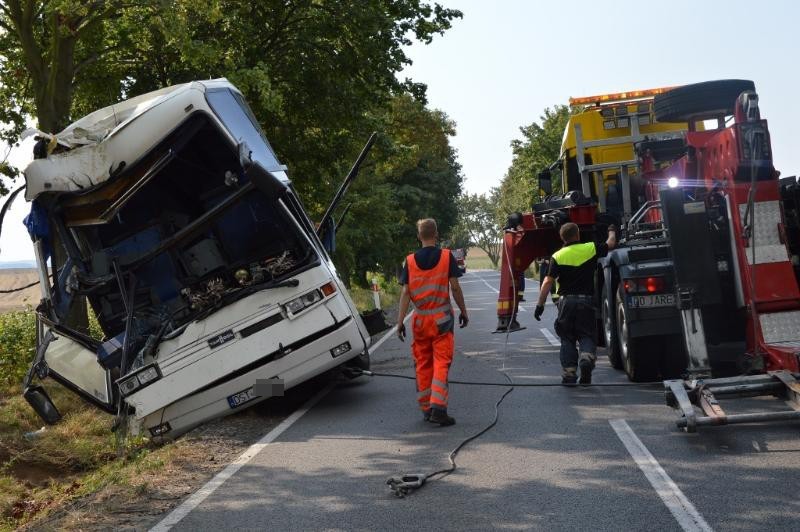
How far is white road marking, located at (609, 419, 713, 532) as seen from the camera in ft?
17.8

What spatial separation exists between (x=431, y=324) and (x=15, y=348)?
9.70 meters

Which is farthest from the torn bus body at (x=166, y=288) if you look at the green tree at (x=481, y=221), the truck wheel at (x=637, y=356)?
the green tree at (x=481, y=221)

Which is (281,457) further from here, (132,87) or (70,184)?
(132,87)

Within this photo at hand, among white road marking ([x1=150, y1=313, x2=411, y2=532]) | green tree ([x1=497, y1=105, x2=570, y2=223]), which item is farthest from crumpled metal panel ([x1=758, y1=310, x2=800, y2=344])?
green tree ([x1=497, y1=105, x2=570, y2=223])

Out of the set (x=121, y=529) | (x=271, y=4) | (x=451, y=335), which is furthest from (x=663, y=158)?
(x=271, y=4)

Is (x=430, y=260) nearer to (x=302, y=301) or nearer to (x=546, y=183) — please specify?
(x=302, y=301)

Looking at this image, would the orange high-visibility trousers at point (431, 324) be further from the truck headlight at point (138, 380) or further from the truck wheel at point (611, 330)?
the truck wheel at point (611, 330)

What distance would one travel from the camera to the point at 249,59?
19172 millimetres

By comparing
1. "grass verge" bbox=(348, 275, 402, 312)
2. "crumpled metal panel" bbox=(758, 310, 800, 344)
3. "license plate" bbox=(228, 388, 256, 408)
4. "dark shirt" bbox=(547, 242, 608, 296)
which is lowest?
"grass verge" bbox=(348, 275, 402, 312)

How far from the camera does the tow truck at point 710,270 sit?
7848mm

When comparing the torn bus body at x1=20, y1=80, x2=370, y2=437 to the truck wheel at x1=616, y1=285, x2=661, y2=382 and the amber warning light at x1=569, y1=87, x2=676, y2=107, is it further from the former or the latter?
the amber warning light at x1=569, y1=87, x2=676, y2=107

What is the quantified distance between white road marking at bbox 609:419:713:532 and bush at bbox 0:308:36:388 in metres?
9.74

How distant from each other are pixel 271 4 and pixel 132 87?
3126 millimetres

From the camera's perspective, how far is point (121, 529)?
6141 mm
